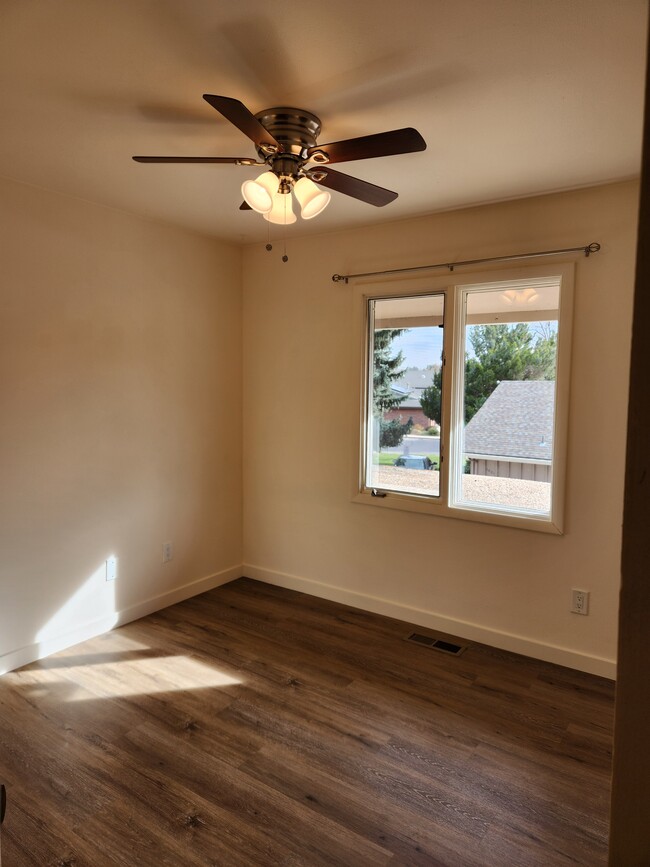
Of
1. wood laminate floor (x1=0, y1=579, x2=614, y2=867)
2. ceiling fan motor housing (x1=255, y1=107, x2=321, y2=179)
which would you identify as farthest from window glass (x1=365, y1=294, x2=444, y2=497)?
ceiling fan motor housing (x1=255, y1=107, x2=321, y2=179)

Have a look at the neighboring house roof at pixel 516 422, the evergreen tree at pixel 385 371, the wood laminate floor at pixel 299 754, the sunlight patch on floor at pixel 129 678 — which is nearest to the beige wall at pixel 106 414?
the sunlight patch on floor at pixel 129 678

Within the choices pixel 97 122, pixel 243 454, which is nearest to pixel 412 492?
pixel 243 454

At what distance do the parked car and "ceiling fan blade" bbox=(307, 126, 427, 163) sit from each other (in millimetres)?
1973

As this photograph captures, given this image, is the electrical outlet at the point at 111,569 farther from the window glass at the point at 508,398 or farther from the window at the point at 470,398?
the window glass at the point at 508,398

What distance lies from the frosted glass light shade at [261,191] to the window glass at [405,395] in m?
1.54

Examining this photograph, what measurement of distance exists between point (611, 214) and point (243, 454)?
9.39 ft

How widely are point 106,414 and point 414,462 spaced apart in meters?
1.92

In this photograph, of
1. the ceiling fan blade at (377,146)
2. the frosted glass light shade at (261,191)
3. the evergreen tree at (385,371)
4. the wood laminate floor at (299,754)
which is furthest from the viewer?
the evergreen tree at (385,371)

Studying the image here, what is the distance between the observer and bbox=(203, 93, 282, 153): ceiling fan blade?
1547 mm

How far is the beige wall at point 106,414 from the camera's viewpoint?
9.39 feet

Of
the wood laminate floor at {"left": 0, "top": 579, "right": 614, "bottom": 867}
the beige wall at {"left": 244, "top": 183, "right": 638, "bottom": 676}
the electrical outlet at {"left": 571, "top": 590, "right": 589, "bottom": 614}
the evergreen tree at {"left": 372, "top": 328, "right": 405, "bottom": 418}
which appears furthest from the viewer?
the evergreen tree at {"left": 372, "top": 328, "right": 405, "bottom": 418}

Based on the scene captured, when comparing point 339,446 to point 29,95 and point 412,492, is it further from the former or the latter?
point 29,95

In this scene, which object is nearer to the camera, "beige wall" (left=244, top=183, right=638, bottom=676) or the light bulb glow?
"beige wall" (left=244, top=183, right=638, bottom=676)

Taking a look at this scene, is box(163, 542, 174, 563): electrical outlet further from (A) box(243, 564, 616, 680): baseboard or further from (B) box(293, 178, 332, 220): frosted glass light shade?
(B) box(293, 178, 332, 220): frosted glass light shade
